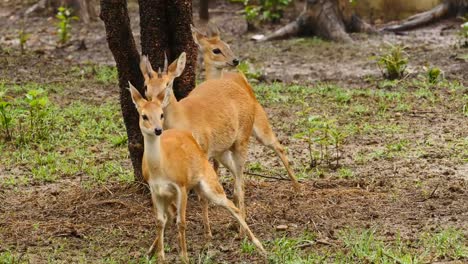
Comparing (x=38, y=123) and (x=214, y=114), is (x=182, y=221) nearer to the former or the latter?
(x=214, y=114)

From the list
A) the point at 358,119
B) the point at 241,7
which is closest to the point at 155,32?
the point at 358,119

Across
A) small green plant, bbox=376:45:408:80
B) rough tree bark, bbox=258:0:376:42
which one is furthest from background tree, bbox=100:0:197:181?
rough tree bark, bbox=258:0:376:42

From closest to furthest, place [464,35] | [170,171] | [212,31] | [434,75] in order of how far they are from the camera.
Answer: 1. [170,171]
2. [212,31]
3. [434,75]
4. [464,35]

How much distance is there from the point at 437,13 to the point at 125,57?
969cm

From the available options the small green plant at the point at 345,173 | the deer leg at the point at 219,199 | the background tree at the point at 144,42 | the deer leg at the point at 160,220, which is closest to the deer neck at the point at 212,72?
the background tree at the point at 144,42

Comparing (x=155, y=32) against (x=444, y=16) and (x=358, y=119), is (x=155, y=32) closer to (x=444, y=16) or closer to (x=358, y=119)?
(x=358, y=119)

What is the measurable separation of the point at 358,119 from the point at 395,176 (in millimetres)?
2186

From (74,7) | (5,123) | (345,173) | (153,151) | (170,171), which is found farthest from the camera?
(74,7)

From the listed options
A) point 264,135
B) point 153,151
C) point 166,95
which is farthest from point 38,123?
point 153,151

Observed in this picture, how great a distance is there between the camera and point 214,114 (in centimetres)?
678

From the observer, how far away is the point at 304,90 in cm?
1136

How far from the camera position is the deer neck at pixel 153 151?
5.64 meters

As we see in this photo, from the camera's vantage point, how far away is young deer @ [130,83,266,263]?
5621 mm

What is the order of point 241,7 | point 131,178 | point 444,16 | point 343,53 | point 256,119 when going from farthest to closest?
point 241,7 < point 444,16 < point 343,53 < point 131,178 < point 256,119
